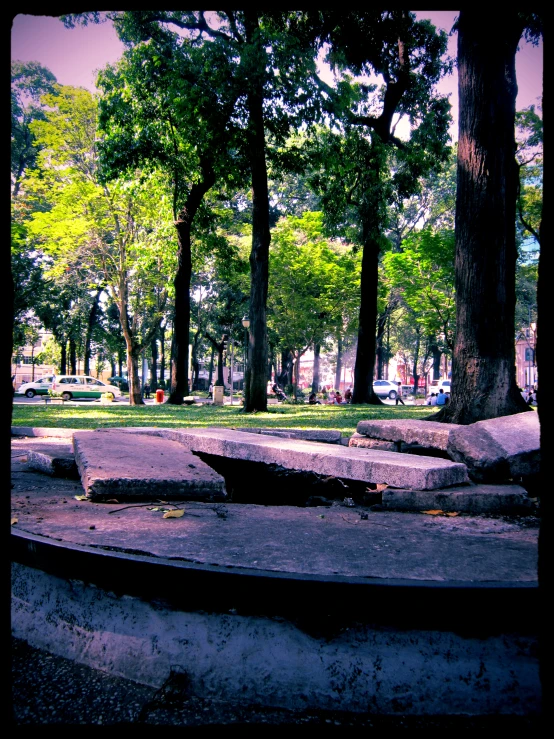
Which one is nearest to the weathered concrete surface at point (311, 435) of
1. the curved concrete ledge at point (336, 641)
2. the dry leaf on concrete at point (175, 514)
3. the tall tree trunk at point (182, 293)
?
the dry leaf on concrete at point (175, 514)

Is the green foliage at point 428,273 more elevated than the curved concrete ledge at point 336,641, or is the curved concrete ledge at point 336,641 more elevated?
the green foliage at point 428,273

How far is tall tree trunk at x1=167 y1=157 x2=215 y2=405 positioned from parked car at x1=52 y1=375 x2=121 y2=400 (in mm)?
19401

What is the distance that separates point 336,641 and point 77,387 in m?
38.4

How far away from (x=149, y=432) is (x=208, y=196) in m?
16.0

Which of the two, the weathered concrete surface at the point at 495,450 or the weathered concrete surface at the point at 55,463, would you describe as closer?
the weathered concrete surface at the point at 495,450

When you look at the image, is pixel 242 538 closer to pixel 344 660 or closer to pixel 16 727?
pixel 344 660

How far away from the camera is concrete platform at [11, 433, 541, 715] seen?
6.92ft

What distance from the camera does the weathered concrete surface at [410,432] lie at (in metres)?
5.06

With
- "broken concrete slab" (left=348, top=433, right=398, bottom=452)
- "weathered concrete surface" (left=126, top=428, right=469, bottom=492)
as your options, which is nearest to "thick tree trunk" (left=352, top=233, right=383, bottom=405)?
"broken concrete slab" (left=348, top=433, right=398, bottom=452)

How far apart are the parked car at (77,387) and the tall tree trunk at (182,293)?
19.4 meters

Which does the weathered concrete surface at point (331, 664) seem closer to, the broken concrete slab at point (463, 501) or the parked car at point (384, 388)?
the broken concrete slab at point (463, 501)

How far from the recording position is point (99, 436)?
18.7 feet

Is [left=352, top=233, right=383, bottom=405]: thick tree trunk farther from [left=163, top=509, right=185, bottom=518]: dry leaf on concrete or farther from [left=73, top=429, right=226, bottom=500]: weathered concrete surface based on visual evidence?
[left=163, top=509, right=185, bottom=518]: dry leaf on concrete

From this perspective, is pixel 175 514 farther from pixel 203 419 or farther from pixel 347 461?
pixel 203 419
